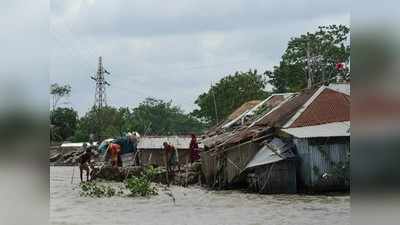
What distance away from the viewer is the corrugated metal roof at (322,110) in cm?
1497

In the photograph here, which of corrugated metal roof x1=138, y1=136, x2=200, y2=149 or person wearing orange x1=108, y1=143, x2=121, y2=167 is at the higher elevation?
corrugated metal roof x1=138, y1=136, x2=200, y2=149

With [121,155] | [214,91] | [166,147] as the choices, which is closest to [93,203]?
[166,147]

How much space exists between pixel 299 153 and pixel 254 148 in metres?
1.34

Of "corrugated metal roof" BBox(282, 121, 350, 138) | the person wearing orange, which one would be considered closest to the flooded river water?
"corrugated metal roof" BBox(282, 121, 350, 138)

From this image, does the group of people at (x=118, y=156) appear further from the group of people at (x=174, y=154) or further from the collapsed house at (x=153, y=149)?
the collapsed house at (x=153, y=149)

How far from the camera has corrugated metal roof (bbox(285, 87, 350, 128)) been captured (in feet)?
49.1

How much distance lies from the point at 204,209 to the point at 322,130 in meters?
4.41

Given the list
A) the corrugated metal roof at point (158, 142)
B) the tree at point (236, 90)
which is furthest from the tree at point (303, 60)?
the corrugated metal roof at point (158, 142)

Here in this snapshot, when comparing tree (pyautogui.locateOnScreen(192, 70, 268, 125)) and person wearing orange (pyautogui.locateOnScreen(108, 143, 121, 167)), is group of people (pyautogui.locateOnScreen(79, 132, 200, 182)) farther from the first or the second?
tree (pyautogui.locateOnScreen(192, 70, 268, 125))

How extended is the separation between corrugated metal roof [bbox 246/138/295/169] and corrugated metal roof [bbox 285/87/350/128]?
0.65 meters

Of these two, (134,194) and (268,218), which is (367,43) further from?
(134,194)

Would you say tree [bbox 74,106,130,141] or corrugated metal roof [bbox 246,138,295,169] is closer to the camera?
corrugated metal roof [bbox 246,138,295,169]

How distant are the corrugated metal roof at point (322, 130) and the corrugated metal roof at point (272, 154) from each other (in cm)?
43

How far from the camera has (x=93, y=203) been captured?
13.2 m
